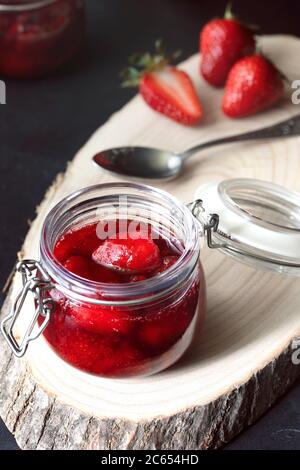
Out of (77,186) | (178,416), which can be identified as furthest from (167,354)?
(77,186)

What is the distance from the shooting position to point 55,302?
4.10 ft

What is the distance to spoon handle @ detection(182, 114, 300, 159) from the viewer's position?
177cm

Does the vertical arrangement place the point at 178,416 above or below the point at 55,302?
below

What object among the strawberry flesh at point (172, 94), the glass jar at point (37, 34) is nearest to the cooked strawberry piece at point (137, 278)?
the strawberry flesh at point (172, 94)

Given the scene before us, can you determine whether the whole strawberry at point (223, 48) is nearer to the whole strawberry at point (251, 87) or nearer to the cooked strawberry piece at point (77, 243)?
the whole strawberry at point (251, 87)

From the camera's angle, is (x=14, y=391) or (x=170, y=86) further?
(x=170, y=86)

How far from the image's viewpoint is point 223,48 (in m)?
1.93

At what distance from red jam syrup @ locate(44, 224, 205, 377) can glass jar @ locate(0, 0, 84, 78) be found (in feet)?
2.87

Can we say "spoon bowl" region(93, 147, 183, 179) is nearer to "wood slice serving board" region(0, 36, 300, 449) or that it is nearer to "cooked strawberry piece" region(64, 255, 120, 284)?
"wood slice serving board" region(0, 36, 300, 449)

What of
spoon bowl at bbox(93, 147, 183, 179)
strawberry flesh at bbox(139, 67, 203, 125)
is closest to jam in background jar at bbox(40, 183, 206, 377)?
spoon bowl at bbox(93, 147, 183, 179)

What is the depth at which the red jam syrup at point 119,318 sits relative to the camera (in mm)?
1227

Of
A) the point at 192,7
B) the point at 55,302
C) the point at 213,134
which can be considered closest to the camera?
the point at 55,302
